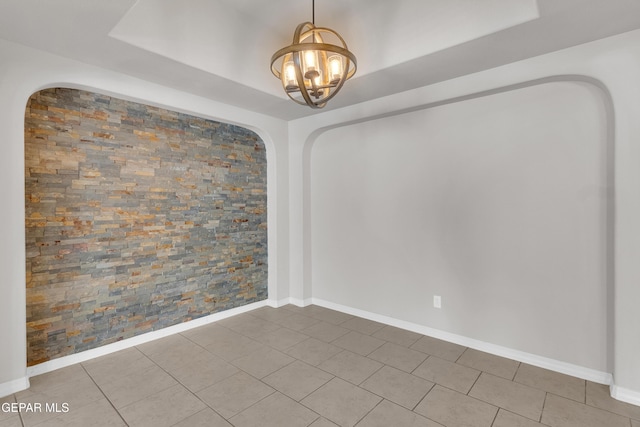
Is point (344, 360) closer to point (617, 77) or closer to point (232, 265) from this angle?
point (232, 265)

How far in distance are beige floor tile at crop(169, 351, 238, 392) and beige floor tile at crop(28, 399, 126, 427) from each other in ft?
1.52

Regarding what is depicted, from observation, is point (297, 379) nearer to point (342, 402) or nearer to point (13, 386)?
point (342, 402)

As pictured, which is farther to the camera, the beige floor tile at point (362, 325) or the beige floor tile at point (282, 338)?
the beige floor tile at point (362, 325)

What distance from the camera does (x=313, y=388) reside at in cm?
231

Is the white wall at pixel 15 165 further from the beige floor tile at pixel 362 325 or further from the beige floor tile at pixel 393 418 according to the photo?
the beige floor tile at pixel 362 325

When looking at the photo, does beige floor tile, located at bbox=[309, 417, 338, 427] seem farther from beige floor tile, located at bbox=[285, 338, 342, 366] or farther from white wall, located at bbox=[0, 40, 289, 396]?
white wall, located at bbox=[0, 40, 289, 396]

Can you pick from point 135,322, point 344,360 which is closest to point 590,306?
point 344,360

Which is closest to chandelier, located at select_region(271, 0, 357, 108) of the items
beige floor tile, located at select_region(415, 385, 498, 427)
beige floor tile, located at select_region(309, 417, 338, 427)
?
beige floor tile, located at select_region(309, 417, 338, 427)

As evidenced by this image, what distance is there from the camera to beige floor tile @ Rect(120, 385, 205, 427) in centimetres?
196

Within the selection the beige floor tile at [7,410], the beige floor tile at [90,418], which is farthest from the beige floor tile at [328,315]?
the beige floor tile at [7,410]

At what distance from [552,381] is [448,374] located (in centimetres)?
74

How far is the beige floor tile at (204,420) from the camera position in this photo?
1.93 metres

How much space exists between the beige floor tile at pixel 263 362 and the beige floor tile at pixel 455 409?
1136 mm

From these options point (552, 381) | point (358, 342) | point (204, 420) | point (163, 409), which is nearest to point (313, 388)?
point (204, 420)
